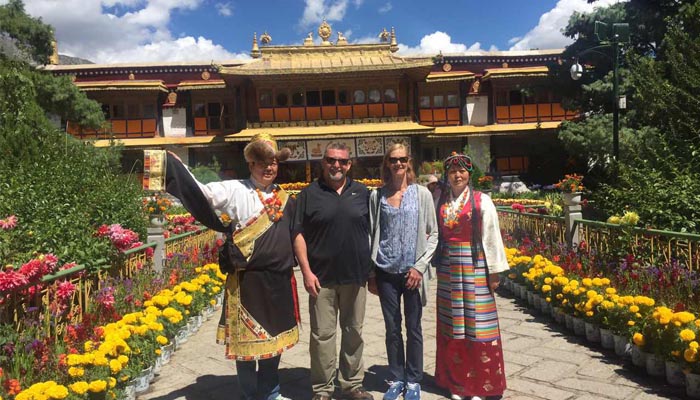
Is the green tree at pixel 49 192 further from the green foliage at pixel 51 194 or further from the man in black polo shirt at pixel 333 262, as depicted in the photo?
the man in black polo shirt at pixel 333 262

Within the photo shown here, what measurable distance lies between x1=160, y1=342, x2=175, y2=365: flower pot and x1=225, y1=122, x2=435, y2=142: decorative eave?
17743 millimetres

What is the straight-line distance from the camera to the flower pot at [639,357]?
158 inches

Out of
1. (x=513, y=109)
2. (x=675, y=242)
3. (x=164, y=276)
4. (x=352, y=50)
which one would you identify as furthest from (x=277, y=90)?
(x=675, y=242)

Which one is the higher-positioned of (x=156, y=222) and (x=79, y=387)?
(x=156, y=222)

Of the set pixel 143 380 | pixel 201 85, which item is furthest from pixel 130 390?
pixel 201 85

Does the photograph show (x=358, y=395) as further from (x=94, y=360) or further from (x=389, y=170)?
(x=94, y=360)

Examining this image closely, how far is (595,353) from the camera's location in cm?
455

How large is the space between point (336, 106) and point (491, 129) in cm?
787

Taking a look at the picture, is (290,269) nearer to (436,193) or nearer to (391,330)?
(391,330)

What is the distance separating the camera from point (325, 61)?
2392 cm

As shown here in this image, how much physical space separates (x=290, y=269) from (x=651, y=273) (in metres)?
3.78

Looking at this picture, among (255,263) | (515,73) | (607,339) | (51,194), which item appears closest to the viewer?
(255,263)

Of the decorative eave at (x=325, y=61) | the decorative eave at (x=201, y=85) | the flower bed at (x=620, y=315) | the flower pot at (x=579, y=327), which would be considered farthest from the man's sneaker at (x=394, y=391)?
the decorative eave at (x=201, y=85)

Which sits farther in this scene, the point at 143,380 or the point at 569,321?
the point at 569,321
